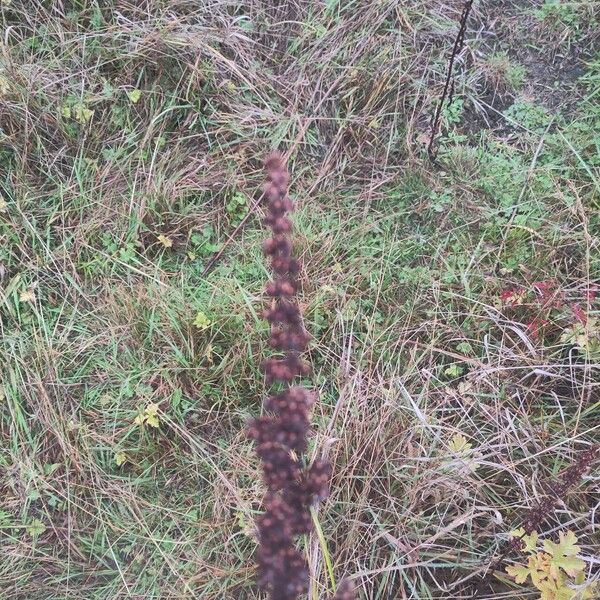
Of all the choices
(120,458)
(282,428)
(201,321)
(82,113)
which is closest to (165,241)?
(201,321)

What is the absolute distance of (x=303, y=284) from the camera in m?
2.45

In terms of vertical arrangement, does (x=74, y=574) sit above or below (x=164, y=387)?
below

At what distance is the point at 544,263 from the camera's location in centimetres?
237

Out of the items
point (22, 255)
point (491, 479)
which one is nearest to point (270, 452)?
point (491, 479)

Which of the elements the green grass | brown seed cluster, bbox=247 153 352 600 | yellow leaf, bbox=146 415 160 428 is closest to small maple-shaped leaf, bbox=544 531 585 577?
the green grass

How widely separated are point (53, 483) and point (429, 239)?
1.70m

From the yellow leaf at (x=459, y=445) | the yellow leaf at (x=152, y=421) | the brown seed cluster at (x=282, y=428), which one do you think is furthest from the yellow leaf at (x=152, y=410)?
the brown seed cluster at (x=282, y=428)

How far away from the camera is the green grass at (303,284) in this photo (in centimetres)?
205

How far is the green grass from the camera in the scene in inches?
80.8

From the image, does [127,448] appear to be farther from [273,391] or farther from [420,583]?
[420,583]

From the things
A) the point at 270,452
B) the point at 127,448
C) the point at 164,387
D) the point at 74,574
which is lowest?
the point at 74,574

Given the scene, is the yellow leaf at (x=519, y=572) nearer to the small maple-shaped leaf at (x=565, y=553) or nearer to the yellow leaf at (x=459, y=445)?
the small maple-shaped leaf at (x=565, y=553)

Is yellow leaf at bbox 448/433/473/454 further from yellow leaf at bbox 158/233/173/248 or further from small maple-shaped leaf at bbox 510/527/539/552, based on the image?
yellow leaf at bbox 158/233/173/248

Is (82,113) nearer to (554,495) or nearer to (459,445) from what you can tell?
(459,445)
